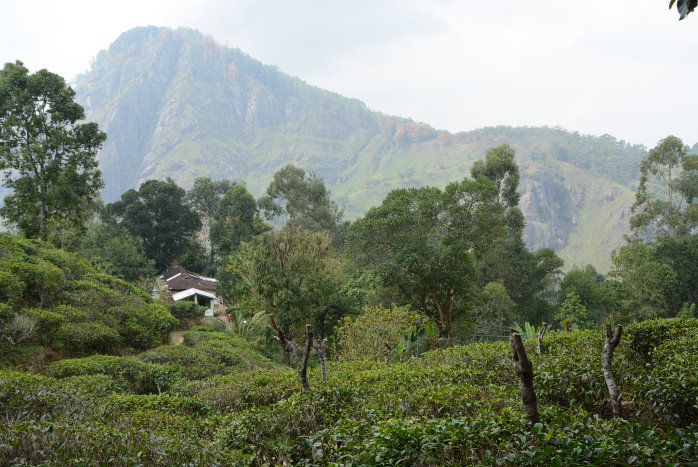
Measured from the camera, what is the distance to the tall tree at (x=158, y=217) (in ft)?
113

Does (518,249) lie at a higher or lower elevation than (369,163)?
lower

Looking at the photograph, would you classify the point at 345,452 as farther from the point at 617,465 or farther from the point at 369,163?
the point at 369,163

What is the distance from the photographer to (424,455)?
2.69 metres

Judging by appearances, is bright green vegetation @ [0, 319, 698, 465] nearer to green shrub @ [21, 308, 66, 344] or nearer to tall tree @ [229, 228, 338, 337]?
green shrub @ [21, 308, 66, 344]

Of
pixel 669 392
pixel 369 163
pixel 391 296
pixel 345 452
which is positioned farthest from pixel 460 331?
pixel 369 163

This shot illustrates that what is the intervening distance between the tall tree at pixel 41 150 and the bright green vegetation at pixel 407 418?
12.8 metres

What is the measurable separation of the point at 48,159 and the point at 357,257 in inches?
483

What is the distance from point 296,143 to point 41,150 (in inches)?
4524

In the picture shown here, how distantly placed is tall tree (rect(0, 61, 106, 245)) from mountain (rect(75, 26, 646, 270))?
65.8 metres

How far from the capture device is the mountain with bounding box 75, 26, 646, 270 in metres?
83.2

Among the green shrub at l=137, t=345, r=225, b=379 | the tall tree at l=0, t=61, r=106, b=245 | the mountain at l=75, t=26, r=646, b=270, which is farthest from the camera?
the mountain at l=75, t=26, r=646, b=270

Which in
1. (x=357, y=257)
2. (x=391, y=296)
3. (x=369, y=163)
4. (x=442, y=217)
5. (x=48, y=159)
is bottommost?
(x=391, y=296)

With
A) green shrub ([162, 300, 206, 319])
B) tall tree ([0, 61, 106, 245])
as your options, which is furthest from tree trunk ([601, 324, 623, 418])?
green shrub ([162, 300, 206, 319])

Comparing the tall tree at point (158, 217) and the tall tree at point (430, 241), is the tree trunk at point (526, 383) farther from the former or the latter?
the tall tree at point (158, 217)
